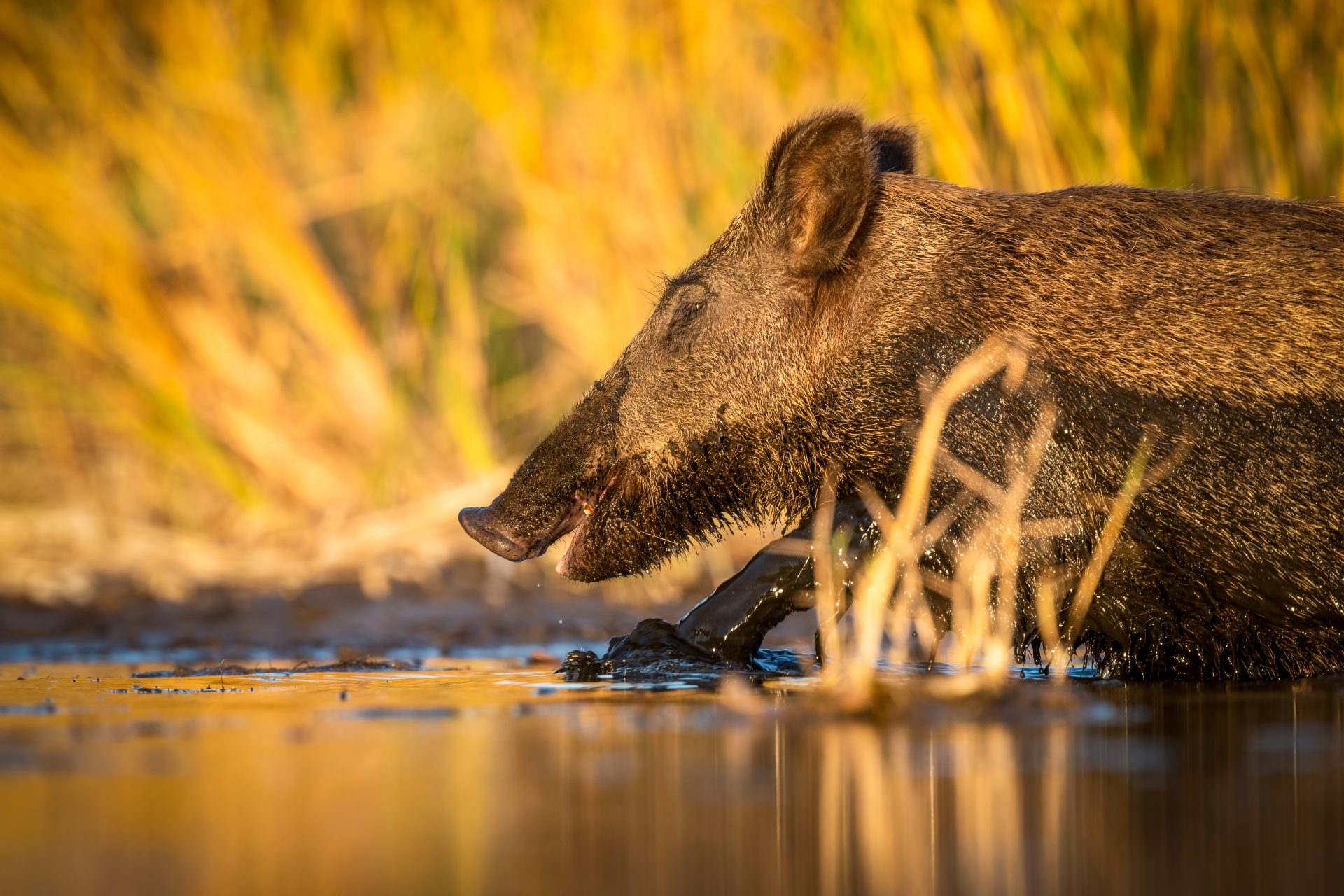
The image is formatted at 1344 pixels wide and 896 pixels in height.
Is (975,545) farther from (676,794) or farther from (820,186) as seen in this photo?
(676,794)

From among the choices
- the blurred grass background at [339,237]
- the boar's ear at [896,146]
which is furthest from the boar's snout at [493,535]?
the blurred grass background at [339,237]

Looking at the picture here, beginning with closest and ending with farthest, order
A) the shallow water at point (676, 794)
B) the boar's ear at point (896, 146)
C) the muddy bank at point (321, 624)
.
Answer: the shallow water at point (676, 794)
the boar's ear at point (896, 146)
the muddy bank at point (321, 624)

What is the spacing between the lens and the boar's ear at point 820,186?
479 centimetres

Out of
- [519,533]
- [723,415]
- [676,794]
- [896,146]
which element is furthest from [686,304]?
[676,794]

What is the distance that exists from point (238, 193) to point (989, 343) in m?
4.79

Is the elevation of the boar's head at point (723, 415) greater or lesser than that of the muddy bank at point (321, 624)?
greater

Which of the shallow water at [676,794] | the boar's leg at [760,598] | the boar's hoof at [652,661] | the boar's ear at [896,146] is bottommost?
the shallow water at [676,794]

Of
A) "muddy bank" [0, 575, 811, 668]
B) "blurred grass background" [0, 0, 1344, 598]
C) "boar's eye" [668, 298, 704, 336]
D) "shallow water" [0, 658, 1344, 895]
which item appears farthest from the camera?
"blurred grass background" [0, 0, 1344, 598]

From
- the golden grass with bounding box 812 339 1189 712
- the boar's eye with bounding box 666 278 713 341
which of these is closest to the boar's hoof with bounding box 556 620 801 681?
the golden grass with bounding box 812 339 1189 712

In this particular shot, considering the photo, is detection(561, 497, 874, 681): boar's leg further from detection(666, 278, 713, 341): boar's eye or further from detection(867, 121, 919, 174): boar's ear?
detection(867, 121, 919, 174): boar's ear

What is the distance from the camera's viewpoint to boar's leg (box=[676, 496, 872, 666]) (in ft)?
14.8

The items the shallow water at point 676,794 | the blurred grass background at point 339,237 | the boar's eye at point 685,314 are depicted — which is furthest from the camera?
the blurred grass background at point 339,237

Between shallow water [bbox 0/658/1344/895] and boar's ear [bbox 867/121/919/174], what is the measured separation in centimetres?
197

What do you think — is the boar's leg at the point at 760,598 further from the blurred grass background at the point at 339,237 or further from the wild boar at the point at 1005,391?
the blurred grass background at the point at 339,237
